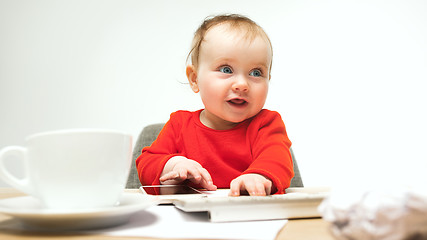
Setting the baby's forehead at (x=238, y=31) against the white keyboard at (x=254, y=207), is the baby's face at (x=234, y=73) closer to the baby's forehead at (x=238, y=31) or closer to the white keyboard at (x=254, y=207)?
the baby's forehead at (x=238, y=31)

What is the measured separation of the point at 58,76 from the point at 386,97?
94.8 inches

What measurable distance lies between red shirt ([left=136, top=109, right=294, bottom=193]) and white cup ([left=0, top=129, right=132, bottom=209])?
20.4 inches

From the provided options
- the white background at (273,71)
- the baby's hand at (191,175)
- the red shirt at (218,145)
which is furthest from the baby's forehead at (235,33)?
the white background at (273,71)

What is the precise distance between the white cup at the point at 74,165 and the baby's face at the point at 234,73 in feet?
1.90

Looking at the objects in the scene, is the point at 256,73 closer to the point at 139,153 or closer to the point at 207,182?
the point at 207,182

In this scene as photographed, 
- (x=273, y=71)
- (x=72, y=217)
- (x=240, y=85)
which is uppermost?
(x=273, y=71)

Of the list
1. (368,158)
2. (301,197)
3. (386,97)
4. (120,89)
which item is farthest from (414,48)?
(301,197)

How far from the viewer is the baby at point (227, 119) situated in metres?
0.92

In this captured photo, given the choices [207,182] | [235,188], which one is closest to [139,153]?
[207,182]

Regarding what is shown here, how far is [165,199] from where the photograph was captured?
0.50 meters

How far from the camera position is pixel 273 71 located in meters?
2.38

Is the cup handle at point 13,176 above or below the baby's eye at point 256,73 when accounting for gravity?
below

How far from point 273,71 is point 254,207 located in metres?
2.07

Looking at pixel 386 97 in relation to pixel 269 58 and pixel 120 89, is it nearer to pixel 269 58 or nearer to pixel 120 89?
pixel 269 58
